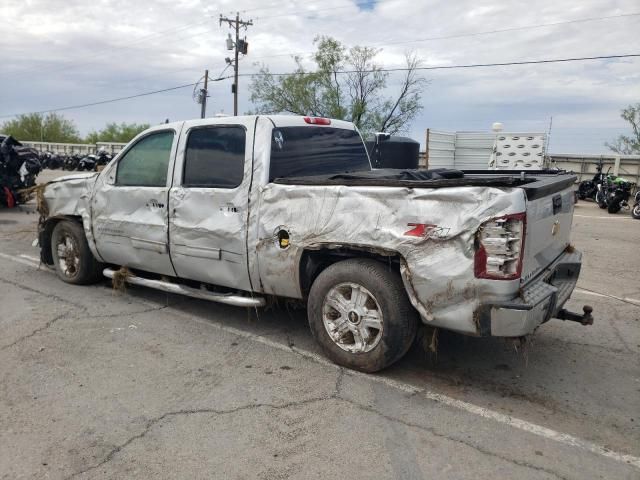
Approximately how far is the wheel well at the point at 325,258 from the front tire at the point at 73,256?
303 cm

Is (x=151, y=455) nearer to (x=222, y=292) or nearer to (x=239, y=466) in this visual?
(x=239, y=466)

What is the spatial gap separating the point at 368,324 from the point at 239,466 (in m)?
1.35

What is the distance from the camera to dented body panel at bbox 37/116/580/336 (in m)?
3.14

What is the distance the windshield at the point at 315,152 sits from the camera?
14.0 ft

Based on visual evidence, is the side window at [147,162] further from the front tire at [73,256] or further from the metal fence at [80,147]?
the metal fence at [80,147]

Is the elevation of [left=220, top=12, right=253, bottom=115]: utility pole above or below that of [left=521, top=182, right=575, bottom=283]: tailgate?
above

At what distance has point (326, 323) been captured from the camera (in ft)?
12.6

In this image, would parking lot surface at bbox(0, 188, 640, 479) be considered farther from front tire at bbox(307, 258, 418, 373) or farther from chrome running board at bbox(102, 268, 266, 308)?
chrome running board at bbox(102, 268, 266, 308)

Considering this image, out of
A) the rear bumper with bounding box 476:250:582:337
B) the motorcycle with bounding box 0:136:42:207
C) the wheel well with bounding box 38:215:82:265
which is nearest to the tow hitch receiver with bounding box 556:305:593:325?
the rear bumper with bounding box 476:250:582:337

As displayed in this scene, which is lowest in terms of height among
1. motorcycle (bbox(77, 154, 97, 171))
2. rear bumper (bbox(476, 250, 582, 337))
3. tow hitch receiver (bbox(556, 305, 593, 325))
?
tow hitch receiver (bbox(556, 305, 593, 325))

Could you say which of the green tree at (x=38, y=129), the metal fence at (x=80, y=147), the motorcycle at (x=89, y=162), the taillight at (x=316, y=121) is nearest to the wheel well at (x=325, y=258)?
the taillight at (x=316, y=121)

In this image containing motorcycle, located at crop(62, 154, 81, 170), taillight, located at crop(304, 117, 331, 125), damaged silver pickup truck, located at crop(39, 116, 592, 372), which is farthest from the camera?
motorcycle, located at crop(62, 154, 81, 170)

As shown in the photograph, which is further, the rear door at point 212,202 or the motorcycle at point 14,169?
the motorcycle at point 14,169

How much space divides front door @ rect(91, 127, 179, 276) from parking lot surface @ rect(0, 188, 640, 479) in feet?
1.96
